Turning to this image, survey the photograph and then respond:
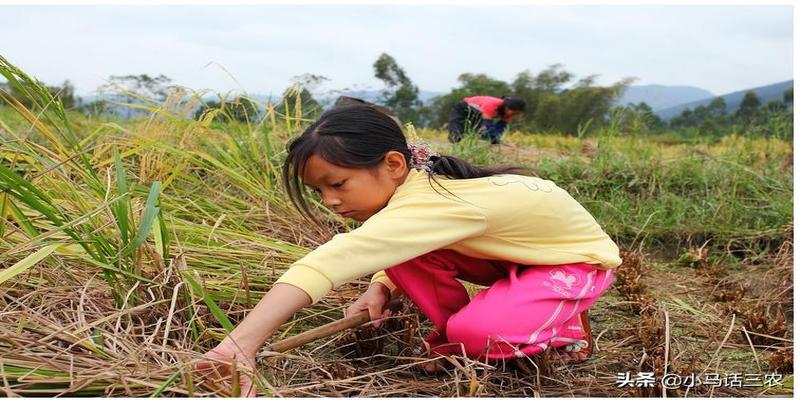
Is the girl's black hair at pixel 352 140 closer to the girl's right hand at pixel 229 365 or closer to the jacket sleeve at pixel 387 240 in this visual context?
the jacket sleeve at pixel 387 240

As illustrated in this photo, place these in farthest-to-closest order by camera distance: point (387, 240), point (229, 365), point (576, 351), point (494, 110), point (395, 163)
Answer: point (494, 110), point (576, 351), point (395, 163), point (387, 240), point (229, 365)

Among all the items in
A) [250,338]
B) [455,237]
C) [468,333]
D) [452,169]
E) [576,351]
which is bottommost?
[576,351]

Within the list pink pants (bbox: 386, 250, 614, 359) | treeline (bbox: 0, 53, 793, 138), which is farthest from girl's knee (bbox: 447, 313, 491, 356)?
treeline (bbox: 0, 53, 793, 138)

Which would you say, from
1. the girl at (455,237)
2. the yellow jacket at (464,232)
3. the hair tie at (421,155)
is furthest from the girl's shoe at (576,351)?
the hair tie at (421,155)

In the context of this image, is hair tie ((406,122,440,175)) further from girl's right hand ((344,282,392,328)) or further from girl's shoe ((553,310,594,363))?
girl's shoe ((553,310,594,363))

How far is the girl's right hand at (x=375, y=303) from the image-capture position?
66.7 inches

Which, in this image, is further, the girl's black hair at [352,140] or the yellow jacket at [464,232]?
the girl's black hair at [352,140]

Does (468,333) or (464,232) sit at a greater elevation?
(464,232)

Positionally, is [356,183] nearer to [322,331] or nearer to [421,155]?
[421,155]

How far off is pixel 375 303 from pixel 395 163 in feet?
1.11

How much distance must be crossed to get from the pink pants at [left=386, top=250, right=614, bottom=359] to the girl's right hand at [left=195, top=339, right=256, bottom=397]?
1.40ft

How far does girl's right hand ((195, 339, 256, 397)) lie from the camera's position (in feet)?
4.12

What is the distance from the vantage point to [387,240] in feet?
4.57

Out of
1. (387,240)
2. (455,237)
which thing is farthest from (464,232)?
(387,240)
